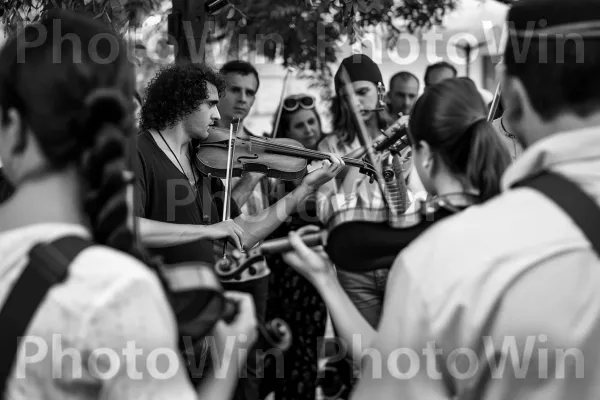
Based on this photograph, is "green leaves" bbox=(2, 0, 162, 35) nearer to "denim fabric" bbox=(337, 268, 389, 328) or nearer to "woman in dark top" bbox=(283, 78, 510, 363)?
"denim fabric" bbox=(337, 268, 389, 328)

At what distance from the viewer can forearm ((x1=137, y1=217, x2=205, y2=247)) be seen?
3.26 meters

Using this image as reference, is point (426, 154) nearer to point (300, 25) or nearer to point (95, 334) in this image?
point (95, 334)

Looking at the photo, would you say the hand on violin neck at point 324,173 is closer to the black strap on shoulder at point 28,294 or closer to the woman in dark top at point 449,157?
the woman in dark top at point 449,157

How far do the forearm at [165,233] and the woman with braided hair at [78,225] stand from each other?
1.72 m

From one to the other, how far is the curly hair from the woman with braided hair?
84.4 inches

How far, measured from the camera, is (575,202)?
1.44m

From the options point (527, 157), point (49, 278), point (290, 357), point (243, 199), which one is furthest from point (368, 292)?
point (49, 278)

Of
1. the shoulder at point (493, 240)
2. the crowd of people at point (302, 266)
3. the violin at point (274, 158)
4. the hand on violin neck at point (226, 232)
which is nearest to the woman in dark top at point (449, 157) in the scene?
the crowd of people at point (302, 266)

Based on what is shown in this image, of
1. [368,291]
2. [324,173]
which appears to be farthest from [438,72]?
[368,291]

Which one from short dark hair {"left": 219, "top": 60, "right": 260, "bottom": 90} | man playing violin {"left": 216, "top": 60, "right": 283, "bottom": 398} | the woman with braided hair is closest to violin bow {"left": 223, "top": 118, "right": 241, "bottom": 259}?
man playing violin {"left": 216, "top": 60, "right": 283, "bottom": 398}

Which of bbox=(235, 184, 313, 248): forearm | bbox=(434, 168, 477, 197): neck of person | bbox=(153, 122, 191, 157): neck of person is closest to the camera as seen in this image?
bbox=(434, 168, 477, 197): neck of person

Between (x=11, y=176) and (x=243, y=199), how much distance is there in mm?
3056

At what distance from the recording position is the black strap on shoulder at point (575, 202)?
4.66 ft

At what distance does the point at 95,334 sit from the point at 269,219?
255 cm
